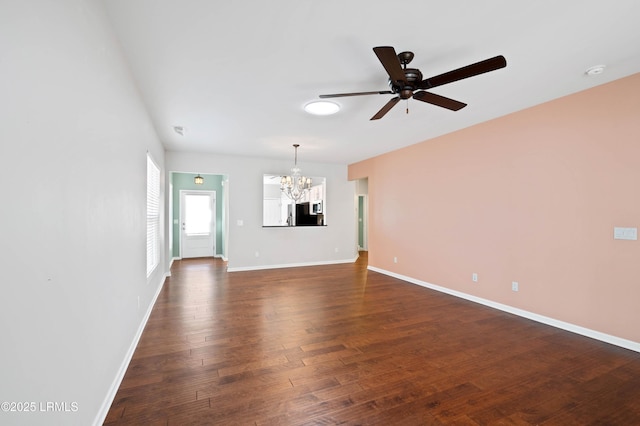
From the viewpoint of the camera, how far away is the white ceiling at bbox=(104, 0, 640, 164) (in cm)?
186

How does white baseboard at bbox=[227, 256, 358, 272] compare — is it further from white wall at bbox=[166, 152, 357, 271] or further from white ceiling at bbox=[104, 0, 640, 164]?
white ceiling at bbox=[104, 0, 640, 164]

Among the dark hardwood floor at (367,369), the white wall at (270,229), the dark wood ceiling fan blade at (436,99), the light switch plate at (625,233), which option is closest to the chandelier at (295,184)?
the white wall at (270,229)

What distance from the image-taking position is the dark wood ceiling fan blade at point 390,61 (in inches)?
72.8

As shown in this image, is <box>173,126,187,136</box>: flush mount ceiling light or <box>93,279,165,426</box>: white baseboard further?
<box>173,126,187,136</box>: flush mount ceiling light

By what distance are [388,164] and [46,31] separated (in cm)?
567

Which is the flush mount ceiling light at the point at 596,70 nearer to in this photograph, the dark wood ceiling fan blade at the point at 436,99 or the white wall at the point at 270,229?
the dark wood ceiling fan blade at the point at 436,99

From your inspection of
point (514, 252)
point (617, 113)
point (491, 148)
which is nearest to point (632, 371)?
point (514, 252)

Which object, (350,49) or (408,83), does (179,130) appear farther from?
(408,83)

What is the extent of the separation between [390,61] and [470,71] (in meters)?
0.63

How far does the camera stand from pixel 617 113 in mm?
2846

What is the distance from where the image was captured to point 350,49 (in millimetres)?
2275

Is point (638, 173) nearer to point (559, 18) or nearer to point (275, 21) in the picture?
point (559, 18)

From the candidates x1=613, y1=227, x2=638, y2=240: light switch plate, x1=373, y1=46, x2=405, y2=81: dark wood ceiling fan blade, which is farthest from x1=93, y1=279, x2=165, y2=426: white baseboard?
x1=613, y1=227, x2=638, y2=240: light switch plate

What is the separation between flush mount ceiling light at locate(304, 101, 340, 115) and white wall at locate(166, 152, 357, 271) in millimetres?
3474
